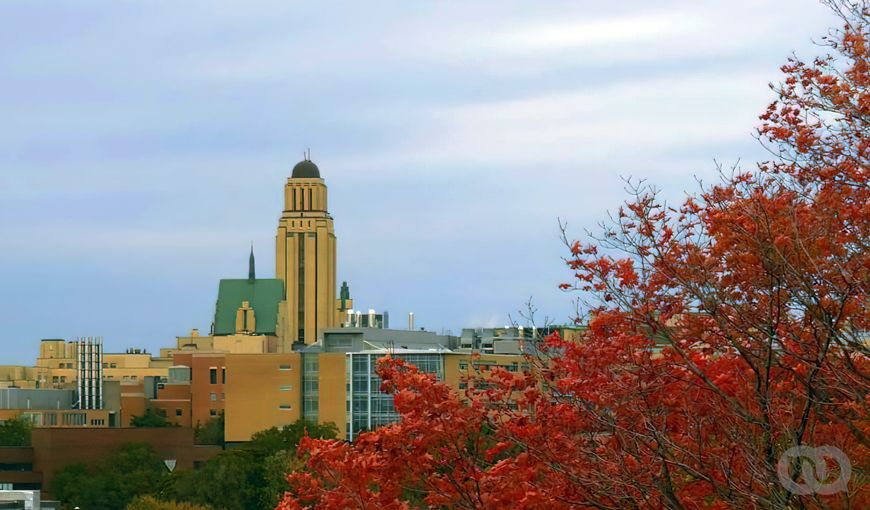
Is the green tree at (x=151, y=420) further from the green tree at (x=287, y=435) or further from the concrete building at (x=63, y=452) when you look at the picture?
the green tree at (x=287, y=435)

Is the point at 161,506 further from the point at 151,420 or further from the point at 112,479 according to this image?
the point at 151,420

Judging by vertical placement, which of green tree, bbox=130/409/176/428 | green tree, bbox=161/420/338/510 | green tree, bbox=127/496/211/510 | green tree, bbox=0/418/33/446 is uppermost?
green tree, bbox=130/409/176/428

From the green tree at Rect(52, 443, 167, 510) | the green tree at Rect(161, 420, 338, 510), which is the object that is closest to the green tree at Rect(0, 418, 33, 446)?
the green tree at Rect(52, 443, 167, 510)

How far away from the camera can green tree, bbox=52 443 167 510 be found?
110 m

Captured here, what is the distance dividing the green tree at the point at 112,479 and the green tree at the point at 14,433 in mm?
32932

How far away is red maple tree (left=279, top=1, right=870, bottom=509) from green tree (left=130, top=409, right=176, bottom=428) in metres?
142

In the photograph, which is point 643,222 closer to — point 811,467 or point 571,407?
point 571,407

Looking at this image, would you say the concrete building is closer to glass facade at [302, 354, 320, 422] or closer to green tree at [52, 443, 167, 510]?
green tree at [52, 443, 167, 510]

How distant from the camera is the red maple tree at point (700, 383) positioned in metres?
16.9

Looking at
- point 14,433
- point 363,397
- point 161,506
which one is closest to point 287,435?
point 363,397

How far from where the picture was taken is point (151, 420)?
164 metres

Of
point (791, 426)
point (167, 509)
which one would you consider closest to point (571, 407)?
point (791, 426)

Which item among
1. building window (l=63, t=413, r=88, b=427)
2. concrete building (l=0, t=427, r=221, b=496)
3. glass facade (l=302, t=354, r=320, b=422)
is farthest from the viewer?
building window (l=63, t=413, r=88, b=427)

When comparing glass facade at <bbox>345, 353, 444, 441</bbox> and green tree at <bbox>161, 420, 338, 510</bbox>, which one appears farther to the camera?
glass facade at <bbox>345, 353, 444, 441</bbox>
